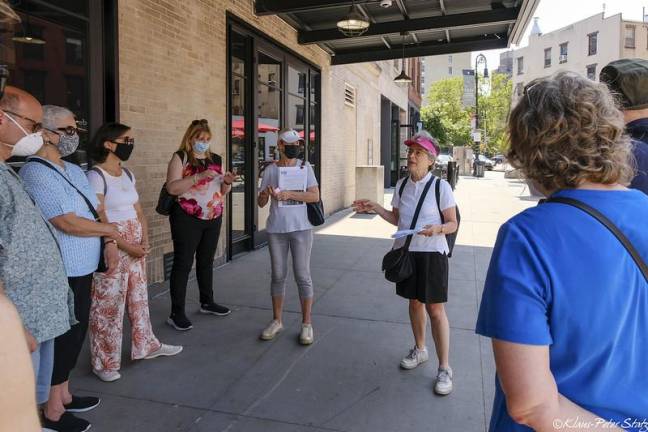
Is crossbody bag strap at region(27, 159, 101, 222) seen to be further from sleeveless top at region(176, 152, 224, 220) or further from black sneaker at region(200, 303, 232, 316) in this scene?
black sneaker at region(200, 303, 232, 316)

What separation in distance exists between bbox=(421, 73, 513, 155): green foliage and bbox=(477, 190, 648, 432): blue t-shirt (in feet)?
131

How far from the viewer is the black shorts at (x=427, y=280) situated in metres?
3.71

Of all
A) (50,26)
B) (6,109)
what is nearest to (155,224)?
(50,26)

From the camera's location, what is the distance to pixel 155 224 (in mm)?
6141

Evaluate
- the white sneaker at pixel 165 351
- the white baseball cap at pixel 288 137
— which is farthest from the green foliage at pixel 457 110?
the white sneaker at pixel 165 351

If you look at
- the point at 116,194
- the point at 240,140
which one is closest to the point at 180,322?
the point at 116,194

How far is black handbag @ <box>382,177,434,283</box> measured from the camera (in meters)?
3.72

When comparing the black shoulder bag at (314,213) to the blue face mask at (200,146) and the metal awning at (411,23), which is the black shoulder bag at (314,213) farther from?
the metal awning at (411,23)

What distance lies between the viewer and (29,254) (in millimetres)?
2367

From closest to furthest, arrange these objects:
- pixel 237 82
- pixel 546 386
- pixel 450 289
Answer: pixel 546 386 < pixel 450 289 < pixel 237 82

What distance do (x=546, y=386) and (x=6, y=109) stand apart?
2665mm

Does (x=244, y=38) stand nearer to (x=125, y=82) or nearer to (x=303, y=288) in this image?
(x=125, y=82)

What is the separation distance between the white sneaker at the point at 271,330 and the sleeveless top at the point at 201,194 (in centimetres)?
116

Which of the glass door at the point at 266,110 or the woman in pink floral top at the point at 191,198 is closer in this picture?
the woman in pink floral top at the point at 191,198
